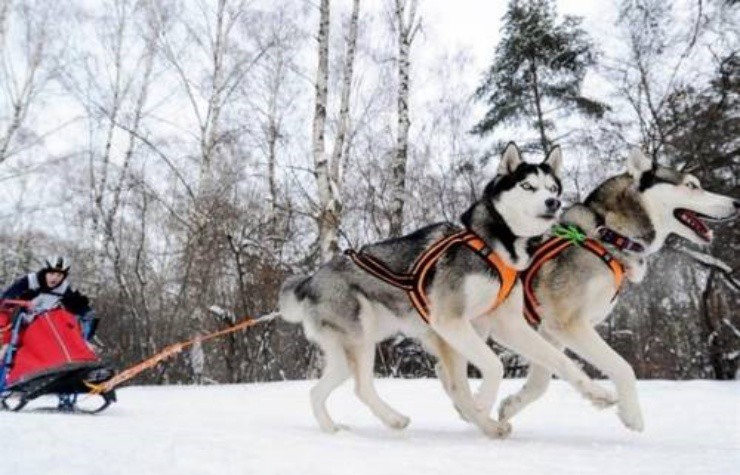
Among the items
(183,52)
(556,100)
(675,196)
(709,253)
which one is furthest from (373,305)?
(183,52)

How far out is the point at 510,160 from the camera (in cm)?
424

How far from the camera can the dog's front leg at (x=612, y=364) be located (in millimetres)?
3570

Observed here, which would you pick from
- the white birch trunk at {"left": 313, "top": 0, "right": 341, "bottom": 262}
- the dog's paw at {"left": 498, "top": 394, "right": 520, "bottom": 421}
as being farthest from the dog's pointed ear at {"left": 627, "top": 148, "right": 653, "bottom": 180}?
the white birch trunk at {"left": 313, "top": 0, "right": 341, "bottom": 262}

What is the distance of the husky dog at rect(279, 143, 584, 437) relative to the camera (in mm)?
3867

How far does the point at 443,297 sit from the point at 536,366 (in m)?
0.79

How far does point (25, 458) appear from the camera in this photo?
2432mm

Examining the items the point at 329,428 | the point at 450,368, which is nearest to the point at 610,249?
the point at 450,368

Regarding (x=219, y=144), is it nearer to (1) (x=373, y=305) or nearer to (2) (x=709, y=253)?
(2) (x=709, y=253)

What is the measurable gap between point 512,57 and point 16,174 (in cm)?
1426

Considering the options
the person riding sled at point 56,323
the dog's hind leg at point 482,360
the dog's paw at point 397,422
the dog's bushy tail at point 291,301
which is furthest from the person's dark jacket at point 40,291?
the dog's hind leg at point 482,360

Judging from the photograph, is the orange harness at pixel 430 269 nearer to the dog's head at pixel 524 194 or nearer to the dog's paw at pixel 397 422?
the dog's head at pixel 524 194

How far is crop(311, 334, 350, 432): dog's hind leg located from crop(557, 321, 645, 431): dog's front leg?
1432 millimetres

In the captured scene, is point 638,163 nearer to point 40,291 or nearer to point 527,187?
point 527,187

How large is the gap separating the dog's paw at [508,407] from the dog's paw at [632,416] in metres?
0.70
